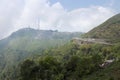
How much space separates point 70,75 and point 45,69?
11.7 m

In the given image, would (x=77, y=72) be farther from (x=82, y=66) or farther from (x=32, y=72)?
(x=32, y=72)

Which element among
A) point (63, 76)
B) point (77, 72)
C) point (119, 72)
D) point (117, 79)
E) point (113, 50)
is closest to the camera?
point (117, 79)

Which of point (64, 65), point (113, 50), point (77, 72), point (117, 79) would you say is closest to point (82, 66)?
point (77, 72)

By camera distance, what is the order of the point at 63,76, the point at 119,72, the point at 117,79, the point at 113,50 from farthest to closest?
the point at 113,50 < the point at 63,76 < the point at 119,72 < the point at 117,79

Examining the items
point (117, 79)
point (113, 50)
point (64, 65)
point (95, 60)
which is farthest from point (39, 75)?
point (113, 50)

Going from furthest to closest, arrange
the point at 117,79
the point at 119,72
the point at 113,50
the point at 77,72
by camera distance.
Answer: the point at 113,50, the point at 77,72, the point at 119,72, the point at 117,79

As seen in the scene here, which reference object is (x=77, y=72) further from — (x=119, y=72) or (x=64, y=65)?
(x=119, y=72)

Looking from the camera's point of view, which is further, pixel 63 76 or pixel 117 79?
pixel 63 76

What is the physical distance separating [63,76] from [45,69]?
889 centimetres

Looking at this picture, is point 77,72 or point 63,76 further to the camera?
point 63,76

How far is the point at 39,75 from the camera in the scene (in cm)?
11556

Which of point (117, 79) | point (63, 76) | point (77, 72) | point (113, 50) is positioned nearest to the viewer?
point (117, 79)

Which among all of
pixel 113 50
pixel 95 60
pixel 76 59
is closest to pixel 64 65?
pixel 76 59

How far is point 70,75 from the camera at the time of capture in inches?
4496
